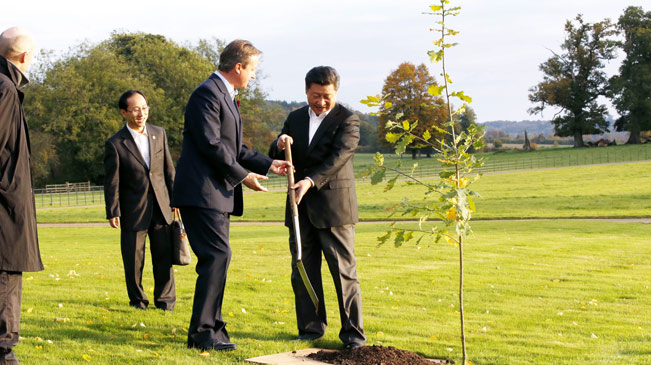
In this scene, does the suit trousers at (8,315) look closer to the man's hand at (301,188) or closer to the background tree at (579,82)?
the man's hand at (301,188)

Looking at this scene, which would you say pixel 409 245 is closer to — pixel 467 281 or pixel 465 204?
pixel 467 281

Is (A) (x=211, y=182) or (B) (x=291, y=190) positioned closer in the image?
(B) (x=291, y=190)

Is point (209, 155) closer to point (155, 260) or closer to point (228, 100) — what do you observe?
point (228, 100)

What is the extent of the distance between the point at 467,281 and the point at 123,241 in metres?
4.70

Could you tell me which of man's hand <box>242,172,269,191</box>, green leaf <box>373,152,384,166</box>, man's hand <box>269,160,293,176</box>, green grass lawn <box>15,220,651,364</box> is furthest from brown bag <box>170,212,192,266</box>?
green leaf <box>373,152,384,166</box>

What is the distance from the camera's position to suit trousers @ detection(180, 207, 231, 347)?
573cm

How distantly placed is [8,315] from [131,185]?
8.67 feet

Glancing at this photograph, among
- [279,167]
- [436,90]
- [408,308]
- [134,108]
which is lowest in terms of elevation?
[408,308]

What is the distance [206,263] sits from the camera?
5762mm

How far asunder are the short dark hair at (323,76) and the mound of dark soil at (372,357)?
217 centimetres

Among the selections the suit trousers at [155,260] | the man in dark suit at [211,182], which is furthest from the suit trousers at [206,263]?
the suit trousers at [155,260]

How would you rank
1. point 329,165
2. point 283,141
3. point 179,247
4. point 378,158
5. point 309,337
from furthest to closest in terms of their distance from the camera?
point 179,247 → point 309,337 → point 283,141 → point 329,165 → point 378,158

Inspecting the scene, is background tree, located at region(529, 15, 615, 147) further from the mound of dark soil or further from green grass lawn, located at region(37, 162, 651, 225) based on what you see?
the mound of dark soil

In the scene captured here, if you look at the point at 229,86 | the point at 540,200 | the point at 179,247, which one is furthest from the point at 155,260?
the point at 540,200
